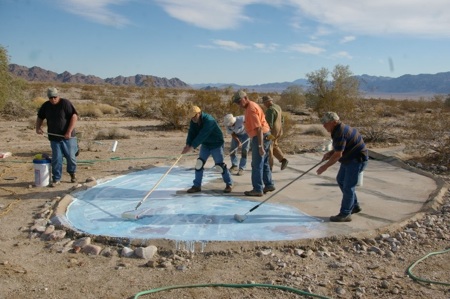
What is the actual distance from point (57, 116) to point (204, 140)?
2566 millimetres

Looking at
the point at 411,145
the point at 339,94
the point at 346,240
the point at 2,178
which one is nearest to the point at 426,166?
the point at 411,145

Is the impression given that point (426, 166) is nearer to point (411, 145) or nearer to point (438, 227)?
point (411, 145)

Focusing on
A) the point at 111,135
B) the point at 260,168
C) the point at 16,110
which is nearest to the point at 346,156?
the point at 260,168

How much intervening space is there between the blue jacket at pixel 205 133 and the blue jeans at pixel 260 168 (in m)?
0.58

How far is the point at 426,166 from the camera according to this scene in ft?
32.2

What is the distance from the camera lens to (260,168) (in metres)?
6.64

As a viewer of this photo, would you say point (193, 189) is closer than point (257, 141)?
No

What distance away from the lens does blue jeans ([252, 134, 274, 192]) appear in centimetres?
659

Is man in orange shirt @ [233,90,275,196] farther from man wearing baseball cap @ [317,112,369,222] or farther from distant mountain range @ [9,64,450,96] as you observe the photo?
distant mountain range @ [9,64,450,96]

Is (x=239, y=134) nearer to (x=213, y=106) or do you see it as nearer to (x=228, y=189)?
(x=228, y=189)

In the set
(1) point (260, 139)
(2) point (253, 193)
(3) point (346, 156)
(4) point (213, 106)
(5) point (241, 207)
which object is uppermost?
(4) point (213, 106)

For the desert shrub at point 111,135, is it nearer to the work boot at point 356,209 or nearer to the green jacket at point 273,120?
the green jacket at point 273,120

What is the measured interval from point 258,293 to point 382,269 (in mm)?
1392

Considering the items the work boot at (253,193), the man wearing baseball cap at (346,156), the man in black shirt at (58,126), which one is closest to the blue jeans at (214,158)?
the work boot at (253,193)
